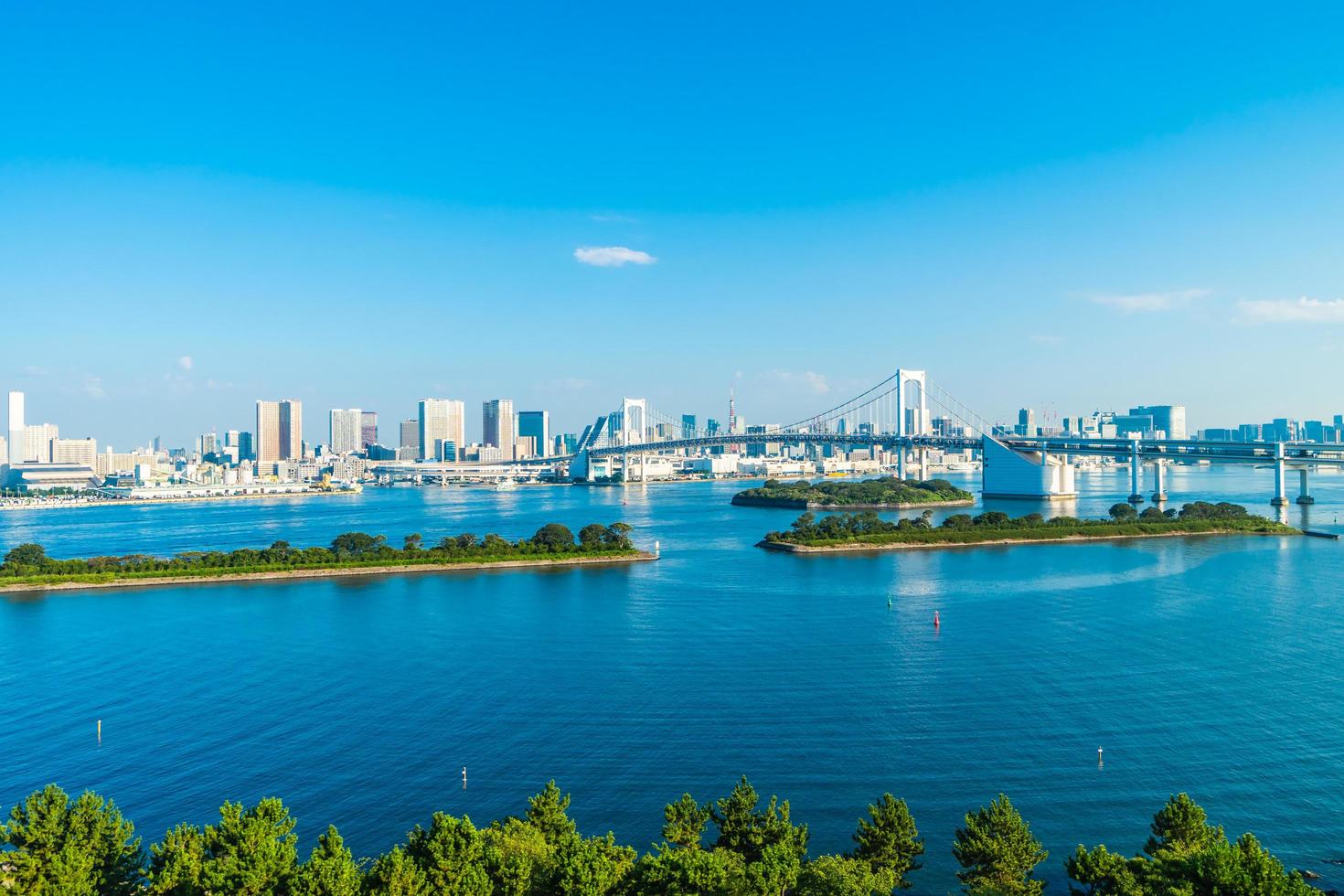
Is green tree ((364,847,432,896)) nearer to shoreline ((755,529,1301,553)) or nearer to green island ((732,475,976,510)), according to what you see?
shoreline ((755,529,1301,553))

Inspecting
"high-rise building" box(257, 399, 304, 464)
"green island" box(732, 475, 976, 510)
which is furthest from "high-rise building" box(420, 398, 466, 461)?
"green island" box(732, 475, 976, 510)

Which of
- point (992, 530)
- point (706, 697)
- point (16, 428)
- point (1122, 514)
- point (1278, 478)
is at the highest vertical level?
point (16, 428)

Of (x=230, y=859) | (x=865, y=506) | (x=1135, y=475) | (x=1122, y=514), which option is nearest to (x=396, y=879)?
(x=230, y=859)

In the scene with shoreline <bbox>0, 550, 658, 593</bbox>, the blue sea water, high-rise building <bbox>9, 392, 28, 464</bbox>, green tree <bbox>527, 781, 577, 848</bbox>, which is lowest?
the blue sea water

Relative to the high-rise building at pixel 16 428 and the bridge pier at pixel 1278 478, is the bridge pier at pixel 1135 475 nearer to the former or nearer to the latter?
the bridge pier at pixel 1278 478

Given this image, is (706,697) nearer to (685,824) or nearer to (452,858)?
(685,824)

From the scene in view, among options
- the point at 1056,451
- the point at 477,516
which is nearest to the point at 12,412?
the point at 477,516
